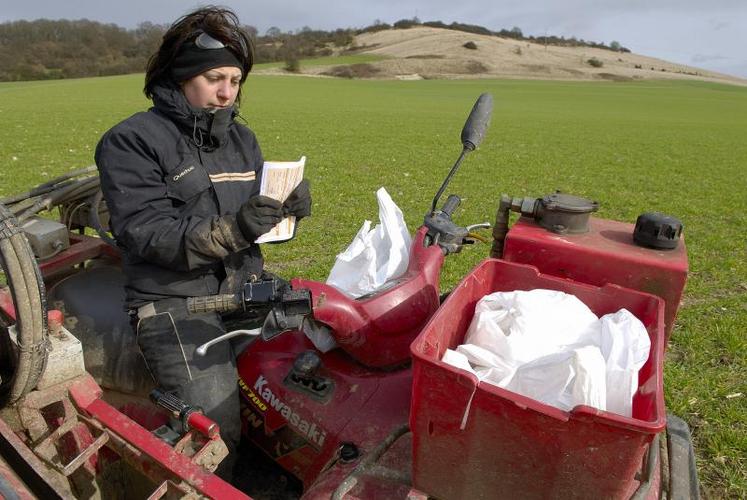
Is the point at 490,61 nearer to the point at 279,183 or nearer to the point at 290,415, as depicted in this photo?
the point at 279,183

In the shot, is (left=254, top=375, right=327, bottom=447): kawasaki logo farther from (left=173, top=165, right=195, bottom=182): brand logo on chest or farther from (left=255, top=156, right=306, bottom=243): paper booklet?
(left=173, top=165, right=195, bottom=182): brand logo on chest

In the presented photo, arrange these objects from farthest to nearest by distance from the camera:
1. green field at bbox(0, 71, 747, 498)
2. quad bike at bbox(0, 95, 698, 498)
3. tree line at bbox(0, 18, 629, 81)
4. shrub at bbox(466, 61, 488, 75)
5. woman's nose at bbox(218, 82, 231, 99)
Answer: shrub at bbox(466, 61, 488, 75) < tree line at bbox(0, 18, 629, 81) < green field at bbox(0, 71, 747, 498) < woman's nose at bbox(218, 82, 231, 99) < quad bike at bbox(0, 95, 698, 498)

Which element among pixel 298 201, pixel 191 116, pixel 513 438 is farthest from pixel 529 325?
pixel 191 116

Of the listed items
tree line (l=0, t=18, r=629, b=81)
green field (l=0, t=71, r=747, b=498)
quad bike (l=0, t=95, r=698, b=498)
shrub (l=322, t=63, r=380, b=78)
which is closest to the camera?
quad bike (l=0, t=95, r=698, b=498)

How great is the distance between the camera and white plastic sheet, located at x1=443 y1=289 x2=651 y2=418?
4.46 feet

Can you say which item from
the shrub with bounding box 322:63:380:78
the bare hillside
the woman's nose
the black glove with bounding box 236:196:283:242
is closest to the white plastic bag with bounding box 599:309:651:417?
the black glove with bounding box 236:196:283:242

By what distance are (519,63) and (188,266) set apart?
81.7 meters

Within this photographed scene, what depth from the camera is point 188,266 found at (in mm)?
2033

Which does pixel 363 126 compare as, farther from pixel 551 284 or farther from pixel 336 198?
pixel 551 284

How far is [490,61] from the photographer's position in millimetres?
75562

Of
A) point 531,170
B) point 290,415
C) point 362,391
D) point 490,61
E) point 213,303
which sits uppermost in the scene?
point 213,303

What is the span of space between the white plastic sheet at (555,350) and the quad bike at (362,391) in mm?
71

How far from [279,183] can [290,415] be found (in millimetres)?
845

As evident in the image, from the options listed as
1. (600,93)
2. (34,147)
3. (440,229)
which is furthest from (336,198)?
(600,93)
